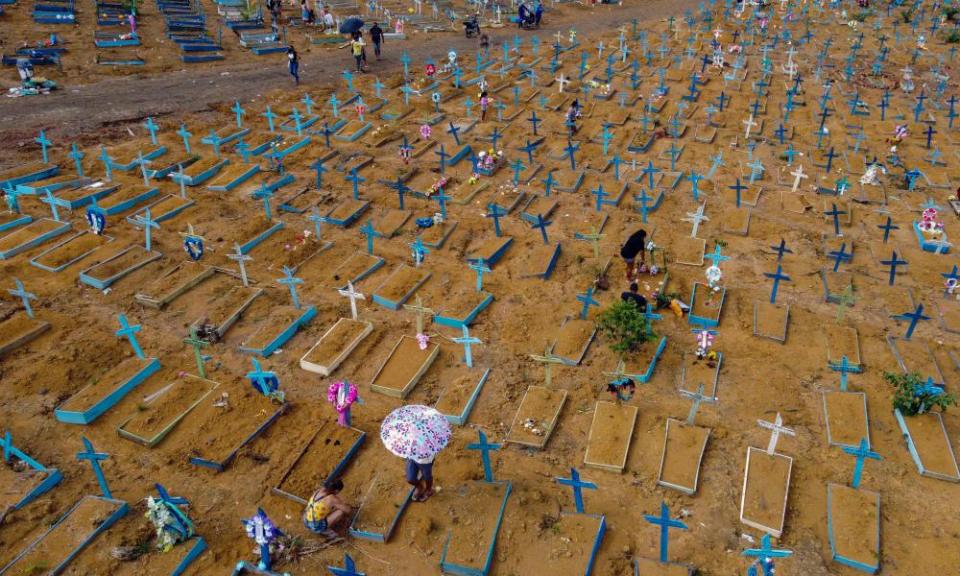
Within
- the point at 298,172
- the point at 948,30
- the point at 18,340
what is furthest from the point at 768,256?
the point at 948,30

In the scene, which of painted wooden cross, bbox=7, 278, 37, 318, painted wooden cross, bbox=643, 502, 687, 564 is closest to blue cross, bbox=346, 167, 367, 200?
painted wooden cross, bbox=7, 278, 37, 318

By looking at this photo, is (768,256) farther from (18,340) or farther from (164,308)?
(18,340)

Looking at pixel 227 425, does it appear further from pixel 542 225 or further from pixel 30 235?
pixel 30 235

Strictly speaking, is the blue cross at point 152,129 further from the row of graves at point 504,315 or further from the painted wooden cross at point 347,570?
the painted wooden cross at point 347,570

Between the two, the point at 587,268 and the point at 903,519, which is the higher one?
the point at 587,268

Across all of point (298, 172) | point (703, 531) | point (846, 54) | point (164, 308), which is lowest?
point (703, 531)

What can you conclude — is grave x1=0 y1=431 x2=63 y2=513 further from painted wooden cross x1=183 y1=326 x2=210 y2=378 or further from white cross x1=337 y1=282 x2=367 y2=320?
white cross x1=337 y1=282 x2=367 y2=320

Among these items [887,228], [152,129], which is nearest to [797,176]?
[887,228]

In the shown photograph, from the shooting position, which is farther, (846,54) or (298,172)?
(846,54)
